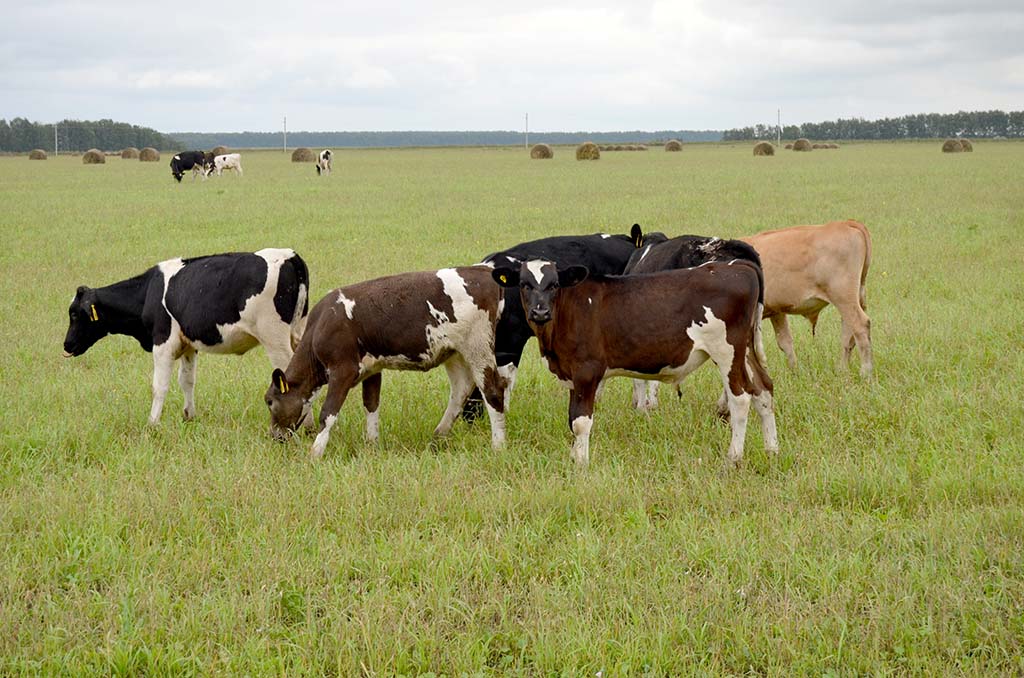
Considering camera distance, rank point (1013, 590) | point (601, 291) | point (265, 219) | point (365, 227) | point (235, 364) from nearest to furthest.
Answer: point (1013, 590) → point (601, 291) → point (235, 364) → point (365, 227) → point (265, 219)

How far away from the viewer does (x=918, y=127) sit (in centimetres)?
15838

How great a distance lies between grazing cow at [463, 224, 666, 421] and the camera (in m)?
8.48

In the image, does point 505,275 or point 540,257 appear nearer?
point 505,275

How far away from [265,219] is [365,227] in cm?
370

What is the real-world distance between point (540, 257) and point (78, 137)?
158 m

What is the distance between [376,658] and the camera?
456 centimetres

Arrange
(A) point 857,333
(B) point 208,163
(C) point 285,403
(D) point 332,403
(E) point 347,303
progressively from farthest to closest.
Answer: (B) point 208,163 < (A) point 857,333 < (C) point 285,403 < (E) point 347,303 < (D) point 332,403

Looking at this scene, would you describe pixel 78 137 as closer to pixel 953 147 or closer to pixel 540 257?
pixel 953 147

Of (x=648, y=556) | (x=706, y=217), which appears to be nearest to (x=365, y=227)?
(x=706, y=217)

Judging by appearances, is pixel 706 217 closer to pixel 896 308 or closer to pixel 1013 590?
pixel 896 308

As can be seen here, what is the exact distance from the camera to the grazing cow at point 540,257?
8.48 m

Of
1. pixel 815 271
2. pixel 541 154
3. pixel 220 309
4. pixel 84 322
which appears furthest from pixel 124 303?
pixel 541 154

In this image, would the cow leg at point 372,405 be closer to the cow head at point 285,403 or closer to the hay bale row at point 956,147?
the cow head at point 285,403

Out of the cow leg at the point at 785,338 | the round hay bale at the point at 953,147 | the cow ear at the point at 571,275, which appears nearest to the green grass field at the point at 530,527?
the cow leg at the point at 785,338
